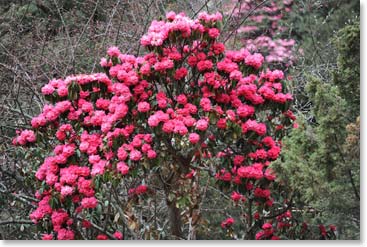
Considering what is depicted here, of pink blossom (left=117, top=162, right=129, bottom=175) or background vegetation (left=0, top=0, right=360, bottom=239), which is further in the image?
pink blossom (left=117, top=162, right=129, bottom=175)

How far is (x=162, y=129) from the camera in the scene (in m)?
1.90

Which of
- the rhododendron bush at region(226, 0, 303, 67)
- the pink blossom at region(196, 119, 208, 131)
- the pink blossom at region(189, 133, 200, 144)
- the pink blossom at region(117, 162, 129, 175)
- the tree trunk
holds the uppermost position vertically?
the rhododendron bush at region(226, 0, 303, 67)

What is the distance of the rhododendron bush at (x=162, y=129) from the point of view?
6.38 feet

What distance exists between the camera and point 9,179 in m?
2.56

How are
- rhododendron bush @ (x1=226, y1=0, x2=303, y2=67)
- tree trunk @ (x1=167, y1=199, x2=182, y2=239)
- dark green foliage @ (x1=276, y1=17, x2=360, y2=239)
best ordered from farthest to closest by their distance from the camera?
1. rhododendron bush @ (x1=226, y1=0, x2=303, y2=67)
2. tree trunk @ (x1=167, y1=199, x2=182, y2=239)
3. dark green foliage @ (x1=276, y1=17, x2=360, y2=239)

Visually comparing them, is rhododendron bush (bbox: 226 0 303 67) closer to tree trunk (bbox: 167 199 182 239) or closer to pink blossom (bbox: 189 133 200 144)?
tree trunk (bbox: 167 199 182 239)

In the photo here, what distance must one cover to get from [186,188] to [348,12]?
142 centimetres

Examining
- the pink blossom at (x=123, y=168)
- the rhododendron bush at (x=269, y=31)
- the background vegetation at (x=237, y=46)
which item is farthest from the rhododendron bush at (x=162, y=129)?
the rhododendron bush at (x=269, y=31)

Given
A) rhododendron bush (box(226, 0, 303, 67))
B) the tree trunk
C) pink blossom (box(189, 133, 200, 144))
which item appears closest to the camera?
→ pink blossom (box(189, 133, 200, 144))

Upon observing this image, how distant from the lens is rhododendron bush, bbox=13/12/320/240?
76.5 inches

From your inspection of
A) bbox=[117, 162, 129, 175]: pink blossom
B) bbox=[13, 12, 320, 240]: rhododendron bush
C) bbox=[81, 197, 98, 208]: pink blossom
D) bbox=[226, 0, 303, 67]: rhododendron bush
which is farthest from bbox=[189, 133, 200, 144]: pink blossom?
bbox=[226, 0, 303, 67]: rhododendron bush

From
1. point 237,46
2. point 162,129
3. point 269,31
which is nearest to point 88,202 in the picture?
point 162,129

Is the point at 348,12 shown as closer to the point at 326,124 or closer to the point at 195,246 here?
the point at 326,124

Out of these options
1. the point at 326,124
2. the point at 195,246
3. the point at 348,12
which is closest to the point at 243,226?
the point at 195,246
